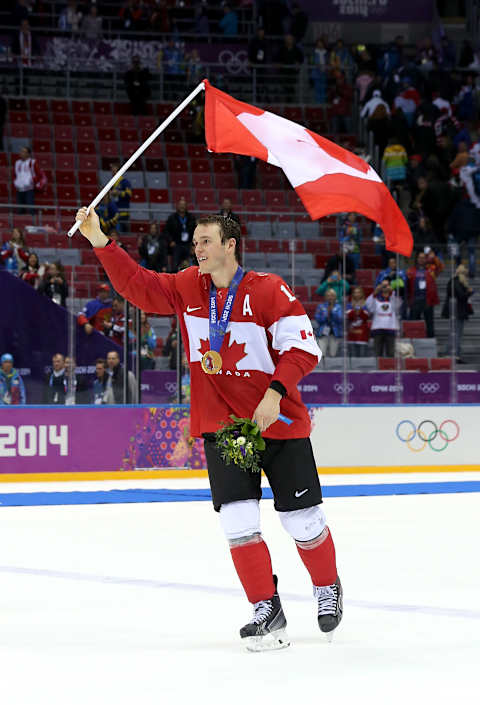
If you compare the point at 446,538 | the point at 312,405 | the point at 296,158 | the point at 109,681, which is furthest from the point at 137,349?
the point at 109,681

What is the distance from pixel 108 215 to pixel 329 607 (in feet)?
41.8

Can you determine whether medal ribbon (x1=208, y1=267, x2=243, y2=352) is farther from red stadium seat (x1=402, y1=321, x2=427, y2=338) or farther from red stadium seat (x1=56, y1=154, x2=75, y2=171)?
red stadium seat (x1=56, y1=154, x2=75, y2=171)

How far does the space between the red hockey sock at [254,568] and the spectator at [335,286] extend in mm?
9893

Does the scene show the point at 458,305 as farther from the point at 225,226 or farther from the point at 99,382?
the point at 225,226

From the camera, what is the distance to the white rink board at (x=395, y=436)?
15.6m

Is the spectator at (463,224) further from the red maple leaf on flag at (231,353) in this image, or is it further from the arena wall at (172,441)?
the red maple leaf on flag at (231,353)

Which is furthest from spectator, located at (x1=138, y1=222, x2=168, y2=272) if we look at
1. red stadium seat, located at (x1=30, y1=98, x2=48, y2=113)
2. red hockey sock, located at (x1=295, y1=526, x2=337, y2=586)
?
red hockey sock, located at (x1=295, y1=526, x2=337, y2=586)

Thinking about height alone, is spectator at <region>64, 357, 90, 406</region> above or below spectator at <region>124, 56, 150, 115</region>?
below

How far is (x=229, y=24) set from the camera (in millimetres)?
25531

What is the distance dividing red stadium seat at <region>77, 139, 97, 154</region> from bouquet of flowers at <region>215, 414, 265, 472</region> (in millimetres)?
17537

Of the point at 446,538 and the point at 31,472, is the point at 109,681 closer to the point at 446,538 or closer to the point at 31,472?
the point at 446,538

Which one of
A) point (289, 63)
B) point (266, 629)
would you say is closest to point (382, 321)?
point (266, 629)

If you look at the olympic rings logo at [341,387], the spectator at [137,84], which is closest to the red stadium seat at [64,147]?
the spectator at [137,84]

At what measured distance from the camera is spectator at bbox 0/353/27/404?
45.1 feet
